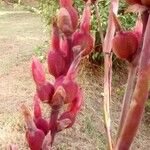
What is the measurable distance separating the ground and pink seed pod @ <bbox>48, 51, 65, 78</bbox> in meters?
3.64

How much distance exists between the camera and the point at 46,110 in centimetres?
443

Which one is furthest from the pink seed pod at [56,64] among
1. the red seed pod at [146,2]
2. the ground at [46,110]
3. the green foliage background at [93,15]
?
the green foliage background at [93,15]

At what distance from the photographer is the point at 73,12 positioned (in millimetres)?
539

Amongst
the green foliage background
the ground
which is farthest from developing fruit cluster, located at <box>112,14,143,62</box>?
the green foliage background

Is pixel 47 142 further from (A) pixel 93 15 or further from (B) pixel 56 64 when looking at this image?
(A) pixel 93 15

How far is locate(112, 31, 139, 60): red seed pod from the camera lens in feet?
1.75

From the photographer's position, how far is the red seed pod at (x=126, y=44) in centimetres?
53

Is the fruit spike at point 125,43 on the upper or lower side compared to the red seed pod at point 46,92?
upper

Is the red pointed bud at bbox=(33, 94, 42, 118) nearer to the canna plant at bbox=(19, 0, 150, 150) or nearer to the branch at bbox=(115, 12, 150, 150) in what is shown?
the canna plant at bbox=(19, 0, 150, 150)

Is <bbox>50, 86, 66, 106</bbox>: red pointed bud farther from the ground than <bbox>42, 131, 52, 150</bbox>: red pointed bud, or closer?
farther from the ground

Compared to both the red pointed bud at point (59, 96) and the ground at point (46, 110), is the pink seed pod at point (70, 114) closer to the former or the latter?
the red pointed bud at point (59, 96)

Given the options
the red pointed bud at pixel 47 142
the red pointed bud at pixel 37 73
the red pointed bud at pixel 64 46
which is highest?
the red pointed bud at pixel 64 46

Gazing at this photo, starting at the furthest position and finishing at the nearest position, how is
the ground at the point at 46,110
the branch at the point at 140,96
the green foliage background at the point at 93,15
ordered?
1. the green foliage background at the point at 93,15
2. the ground at the point at 46,110
3. the branch at the point at 140,96

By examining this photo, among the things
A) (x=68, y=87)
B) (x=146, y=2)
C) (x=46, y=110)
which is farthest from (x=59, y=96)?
(x=46, y=110)
